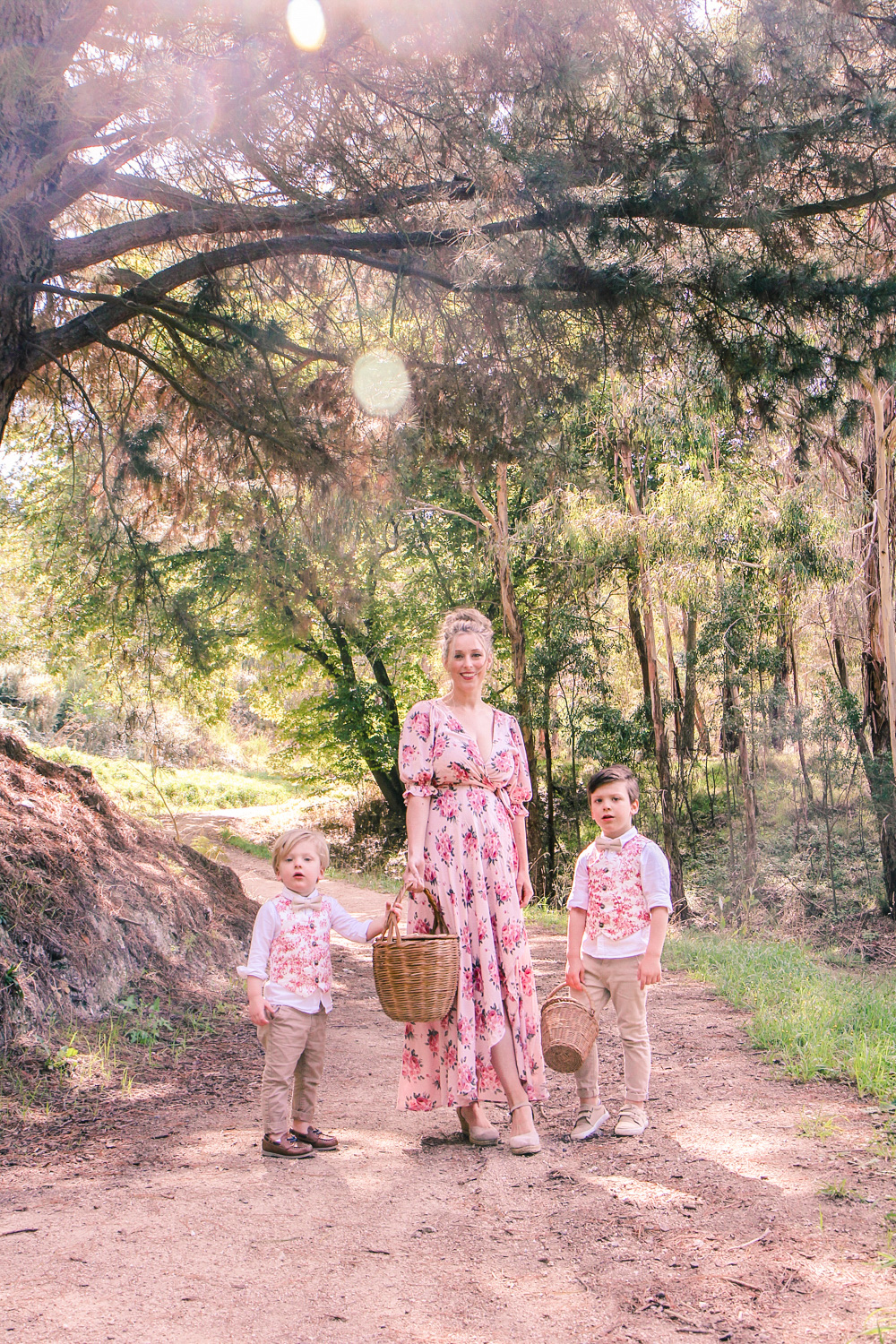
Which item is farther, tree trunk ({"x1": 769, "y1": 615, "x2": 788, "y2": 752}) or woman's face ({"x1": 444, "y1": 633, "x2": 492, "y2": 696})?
tree trunk ({"x1": 769, "y1": 615, "x2": 788, "y2": 752})

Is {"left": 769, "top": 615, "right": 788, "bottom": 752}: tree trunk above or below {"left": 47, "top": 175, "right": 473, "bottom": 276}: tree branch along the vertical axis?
below

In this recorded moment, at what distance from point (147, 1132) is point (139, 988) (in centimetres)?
187

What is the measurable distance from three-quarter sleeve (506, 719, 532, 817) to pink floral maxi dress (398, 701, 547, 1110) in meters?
0.06

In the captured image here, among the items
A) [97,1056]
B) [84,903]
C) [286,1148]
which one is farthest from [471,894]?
[84,903]

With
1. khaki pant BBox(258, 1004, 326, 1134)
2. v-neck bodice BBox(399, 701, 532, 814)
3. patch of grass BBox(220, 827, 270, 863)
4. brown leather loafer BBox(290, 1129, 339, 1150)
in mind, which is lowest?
brown leather loafer BBox(290, 1129, 339, 1150)

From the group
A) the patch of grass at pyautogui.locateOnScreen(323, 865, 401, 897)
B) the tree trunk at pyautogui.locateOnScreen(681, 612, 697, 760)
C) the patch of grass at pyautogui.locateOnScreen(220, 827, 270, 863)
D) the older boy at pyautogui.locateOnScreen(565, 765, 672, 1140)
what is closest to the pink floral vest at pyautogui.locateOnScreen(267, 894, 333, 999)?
the older boy at pyautogui.locateOnScreen(565, 765, 672, 1140)

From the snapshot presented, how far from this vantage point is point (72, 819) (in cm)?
641

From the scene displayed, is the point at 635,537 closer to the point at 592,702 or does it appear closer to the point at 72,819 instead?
the point at 592,702

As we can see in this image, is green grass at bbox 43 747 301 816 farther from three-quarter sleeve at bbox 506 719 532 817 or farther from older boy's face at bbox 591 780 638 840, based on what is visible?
older boy's face at bbox 591 780 638 840

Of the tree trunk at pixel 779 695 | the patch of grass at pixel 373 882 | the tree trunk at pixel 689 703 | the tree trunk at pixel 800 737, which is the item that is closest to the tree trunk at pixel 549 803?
the tree trunk at pixel 689 703

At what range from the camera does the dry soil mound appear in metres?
5.07

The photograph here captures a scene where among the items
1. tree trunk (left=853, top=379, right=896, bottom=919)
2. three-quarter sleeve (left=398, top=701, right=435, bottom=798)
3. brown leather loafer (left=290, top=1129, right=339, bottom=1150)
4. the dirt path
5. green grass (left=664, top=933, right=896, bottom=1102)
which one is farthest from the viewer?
tree trunk (left=853, top=379, right=896, bottom=919)

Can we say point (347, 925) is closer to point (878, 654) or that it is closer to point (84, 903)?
point (84, 903)

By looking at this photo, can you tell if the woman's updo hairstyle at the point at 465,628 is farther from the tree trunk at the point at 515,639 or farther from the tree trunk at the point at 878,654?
the tree trunk at the point at 515,639
